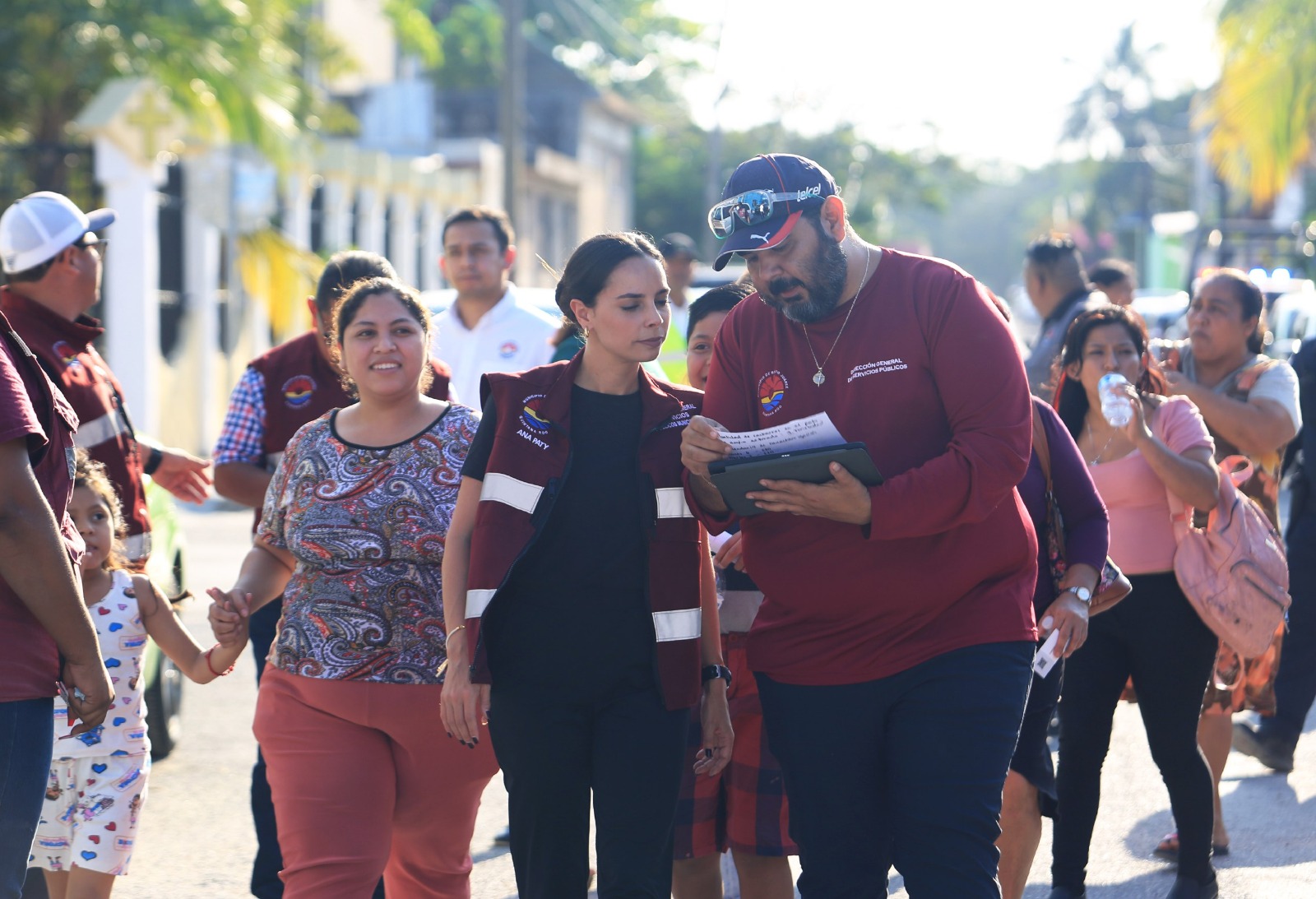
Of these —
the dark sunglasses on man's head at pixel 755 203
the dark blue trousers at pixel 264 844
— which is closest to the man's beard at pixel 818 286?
the dark sunglasses on man's head at pixel 755 203

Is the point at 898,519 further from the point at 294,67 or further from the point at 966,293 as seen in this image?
the point at 294,67

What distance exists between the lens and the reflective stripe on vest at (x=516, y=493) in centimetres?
392

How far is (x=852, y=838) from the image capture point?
A: 151 inches

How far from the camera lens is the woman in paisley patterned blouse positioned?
166 inches

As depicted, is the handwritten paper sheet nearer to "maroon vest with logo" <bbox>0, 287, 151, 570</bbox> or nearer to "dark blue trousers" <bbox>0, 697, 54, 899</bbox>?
"dark blue trousers" <bbox>0, 697, 54, 899</bbox>

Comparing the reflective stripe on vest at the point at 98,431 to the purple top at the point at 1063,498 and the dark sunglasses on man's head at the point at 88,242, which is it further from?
the purple top at the point at 1063,498

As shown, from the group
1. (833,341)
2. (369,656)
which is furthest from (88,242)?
(833,341)

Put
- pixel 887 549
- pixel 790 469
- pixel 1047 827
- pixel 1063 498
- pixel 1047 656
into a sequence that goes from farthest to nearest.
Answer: pixel 1047 827 → pixel 1063 498 → pixel 1047 656 → pixel 887 549 → pixel 790 469

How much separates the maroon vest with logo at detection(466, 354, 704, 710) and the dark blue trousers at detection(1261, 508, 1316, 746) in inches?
154

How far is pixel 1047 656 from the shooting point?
14.3 feet

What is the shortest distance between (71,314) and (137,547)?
77 cm

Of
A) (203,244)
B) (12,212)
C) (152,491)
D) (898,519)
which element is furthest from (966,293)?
(203,244)

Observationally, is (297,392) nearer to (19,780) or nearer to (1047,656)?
(19,780)

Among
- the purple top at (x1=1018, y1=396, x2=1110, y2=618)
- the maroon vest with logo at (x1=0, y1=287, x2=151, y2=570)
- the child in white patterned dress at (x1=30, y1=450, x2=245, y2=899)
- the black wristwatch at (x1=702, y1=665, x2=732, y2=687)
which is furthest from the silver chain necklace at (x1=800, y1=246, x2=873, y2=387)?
the maroon vest with logo at (x1=0, y1=287, x2=151, y2=570)
